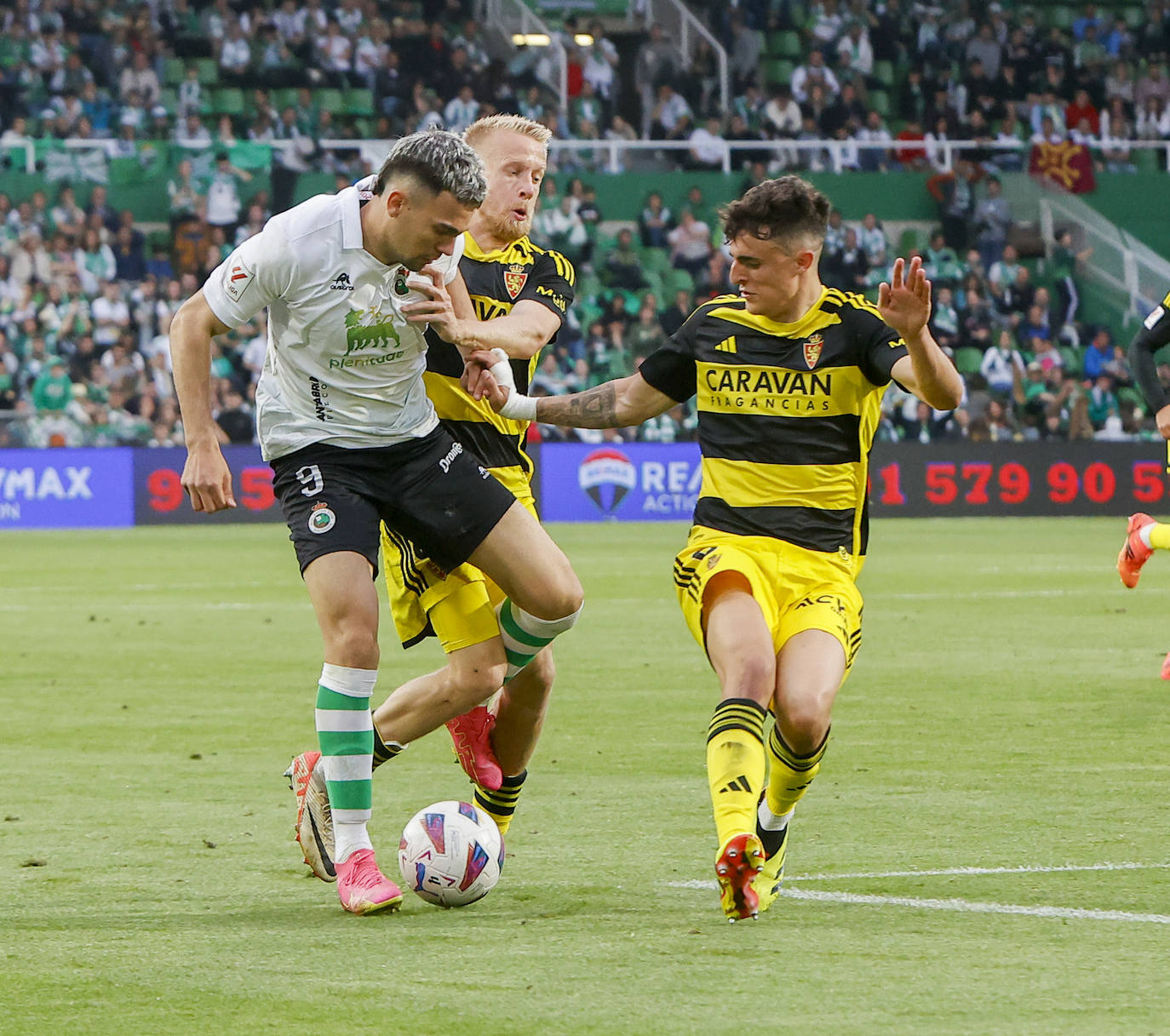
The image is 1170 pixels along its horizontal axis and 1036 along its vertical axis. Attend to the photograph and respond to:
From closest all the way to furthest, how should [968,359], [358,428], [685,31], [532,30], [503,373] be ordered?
[358,428] → [503,373] → [968,359] → [532,30] → [685,31]

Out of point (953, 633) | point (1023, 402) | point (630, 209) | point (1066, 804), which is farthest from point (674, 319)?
point (1066, 804)

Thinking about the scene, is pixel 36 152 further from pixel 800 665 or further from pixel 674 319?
pixel 800 665

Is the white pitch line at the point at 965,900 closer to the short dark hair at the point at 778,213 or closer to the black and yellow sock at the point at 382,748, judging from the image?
the black and yellow sock at the point at 382,748

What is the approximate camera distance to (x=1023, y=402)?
1110 inches

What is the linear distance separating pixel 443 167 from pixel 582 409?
95 centimetres

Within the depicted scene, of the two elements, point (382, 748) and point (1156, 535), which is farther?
point (1156, 535)

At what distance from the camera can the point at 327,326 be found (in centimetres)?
552

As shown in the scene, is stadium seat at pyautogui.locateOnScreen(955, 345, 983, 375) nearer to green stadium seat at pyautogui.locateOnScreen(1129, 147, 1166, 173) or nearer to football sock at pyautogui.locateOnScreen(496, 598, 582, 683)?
green stadium seat at pyautogui.locateOnScreen(1129, 147, 1166, 173)

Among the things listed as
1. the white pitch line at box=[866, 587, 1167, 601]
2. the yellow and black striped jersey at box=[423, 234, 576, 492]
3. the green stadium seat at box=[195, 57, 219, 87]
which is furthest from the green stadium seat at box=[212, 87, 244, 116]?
the yellow and black striped jersey at box=[423, 234, 576, 492]

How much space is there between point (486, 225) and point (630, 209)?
23.4 metres

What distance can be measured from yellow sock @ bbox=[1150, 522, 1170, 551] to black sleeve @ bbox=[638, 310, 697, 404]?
17.6ft

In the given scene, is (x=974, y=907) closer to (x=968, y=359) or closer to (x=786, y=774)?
(x=786, y=774)

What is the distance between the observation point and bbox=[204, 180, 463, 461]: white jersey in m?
5.44

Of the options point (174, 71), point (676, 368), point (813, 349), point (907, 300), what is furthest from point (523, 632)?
point (174, 71)
